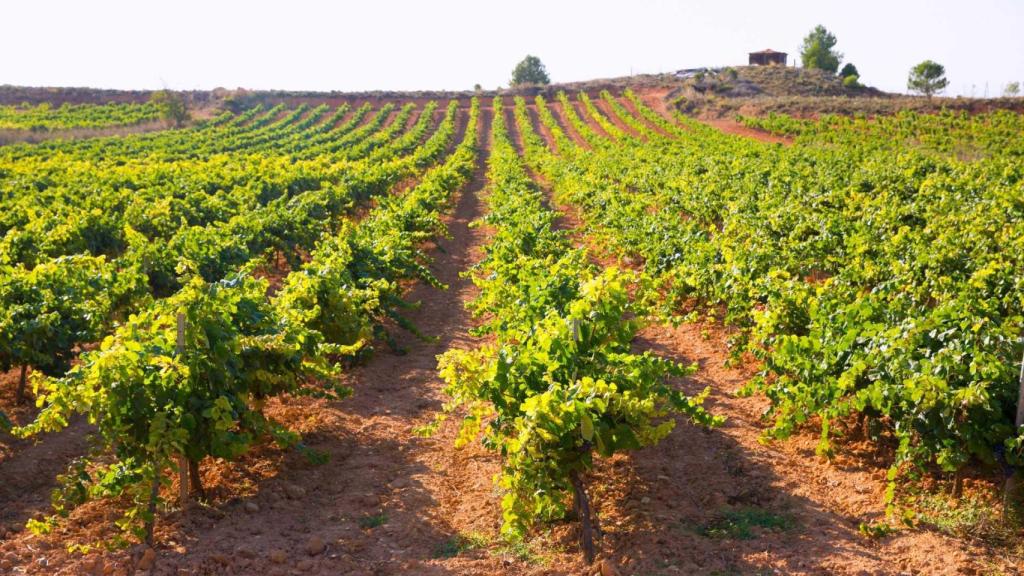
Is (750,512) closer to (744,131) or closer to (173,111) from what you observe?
(744,131)

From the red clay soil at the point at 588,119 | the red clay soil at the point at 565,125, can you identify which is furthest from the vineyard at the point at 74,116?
the red clay soil at the point at 588,119

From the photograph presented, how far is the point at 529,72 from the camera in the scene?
112625mm

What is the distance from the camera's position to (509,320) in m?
9.05

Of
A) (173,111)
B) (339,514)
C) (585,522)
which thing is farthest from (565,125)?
(585,522)

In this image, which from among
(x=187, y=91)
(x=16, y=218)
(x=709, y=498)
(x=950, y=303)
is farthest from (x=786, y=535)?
(x=187, y=91)

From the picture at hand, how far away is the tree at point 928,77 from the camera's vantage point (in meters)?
76.5

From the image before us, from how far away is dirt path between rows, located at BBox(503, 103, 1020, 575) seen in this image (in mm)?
5434

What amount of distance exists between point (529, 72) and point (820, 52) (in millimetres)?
39469

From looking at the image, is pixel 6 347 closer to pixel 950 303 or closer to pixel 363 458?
pixel 363 458

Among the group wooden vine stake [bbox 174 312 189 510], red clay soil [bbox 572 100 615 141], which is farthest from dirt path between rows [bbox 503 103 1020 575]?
red clay soil [bbox 572 100 615 141]

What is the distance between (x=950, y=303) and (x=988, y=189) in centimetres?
1395

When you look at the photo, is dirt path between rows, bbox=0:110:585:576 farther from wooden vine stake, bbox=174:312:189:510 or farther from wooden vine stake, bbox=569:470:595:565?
wooden vine stake, bbox=569:470:595:565

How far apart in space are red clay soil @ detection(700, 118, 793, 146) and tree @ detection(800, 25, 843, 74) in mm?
38053

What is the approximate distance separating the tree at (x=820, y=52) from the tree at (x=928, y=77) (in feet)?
41.9
